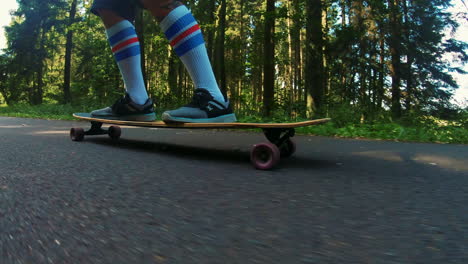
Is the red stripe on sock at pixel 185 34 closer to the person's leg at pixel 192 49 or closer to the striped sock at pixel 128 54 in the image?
the person's leg at pixel 192 49

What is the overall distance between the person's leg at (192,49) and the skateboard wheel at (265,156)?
547mm

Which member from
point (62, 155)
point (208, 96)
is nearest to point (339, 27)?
point (208, 96)

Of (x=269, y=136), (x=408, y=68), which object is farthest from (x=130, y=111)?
(x=408, y=68)

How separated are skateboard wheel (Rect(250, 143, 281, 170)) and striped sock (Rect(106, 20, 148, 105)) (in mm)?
1563

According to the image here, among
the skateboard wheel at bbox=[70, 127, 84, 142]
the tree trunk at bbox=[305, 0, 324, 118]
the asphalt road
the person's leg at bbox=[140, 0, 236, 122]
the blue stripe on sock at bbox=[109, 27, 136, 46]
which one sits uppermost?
the tree trunk at bbox=[305, 0, 324, 118]

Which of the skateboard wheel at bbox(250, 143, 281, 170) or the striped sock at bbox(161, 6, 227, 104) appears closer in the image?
the skateboard wheel at bbox(250, 143, 281, 170)

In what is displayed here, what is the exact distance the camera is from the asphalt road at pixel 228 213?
0.77 metres

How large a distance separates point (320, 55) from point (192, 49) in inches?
297

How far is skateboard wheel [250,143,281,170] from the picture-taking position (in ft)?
6.06

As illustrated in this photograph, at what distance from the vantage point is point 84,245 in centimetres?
80

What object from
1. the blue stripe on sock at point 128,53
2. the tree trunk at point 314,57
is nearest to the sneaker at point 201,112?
the blue stripe on sock at point 128,53

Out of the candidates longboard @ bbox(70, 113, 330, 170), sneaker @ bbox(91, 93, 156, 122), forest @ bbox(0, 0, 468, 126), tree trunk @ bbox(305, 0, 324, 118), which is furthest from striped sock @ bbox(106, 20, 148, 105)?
tree trunk @ bbox(305, 0, 324, 118)

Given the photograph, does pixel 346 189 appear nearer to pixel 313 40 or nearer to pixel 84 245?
pixel 84 245

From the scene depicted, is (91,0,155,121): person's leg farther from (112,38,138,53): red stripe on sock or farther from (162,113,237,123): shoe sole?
(162,113,237,123): shoe sole
